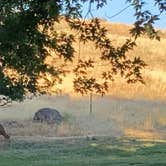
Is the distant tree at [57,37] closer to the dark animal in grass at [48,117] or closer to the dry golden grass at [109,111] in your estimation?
the dry golden grass at [109,111]

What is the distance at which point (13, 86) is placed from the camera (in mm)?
23281

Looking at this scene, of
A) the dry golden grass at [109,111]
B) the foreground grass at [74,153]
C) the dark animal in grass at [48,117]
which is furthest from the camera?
the dark animal in grass at [48,117]

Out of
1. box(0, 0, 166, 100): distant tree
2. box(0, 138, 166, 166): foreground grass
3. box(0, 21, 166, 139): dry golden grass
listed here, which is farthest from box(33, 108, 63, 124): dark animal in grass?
box(0, 0, 166, 100): distant tree

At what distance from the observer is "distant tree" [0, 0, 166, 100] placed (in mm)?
8062

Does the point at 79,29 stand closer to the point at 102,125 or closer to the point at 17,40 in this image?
the point at 17,40

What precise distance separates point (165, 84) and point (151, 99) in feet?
13.0


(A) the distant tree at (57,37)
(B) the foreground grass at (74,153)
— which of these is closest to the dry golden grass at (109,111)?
(B) the foreground grass at (74,153)

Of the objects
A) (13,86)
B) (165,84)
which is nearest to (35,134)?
(13,86)

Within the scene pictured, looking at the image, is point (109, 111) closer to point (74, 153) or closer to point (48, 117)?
point (48, 117)

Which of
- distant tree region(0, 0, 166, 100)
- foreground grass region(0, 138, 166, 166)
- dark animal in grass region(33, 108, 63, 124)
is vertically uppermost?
distant tree region(0, 0, 166, 100)

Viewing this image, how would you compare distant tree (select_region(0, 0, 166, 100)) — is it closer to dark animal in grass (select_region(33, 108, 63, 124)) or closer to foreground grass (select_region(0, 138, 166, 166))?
foreground grass (select_region(0, 138, 166, 166))

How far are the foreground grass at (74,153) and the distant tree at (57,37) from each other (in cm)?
648

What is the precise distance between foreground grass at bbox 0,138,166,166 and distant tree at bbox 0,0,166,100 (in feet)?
21.3

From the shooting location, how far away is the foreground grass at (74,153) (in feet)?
60.7
